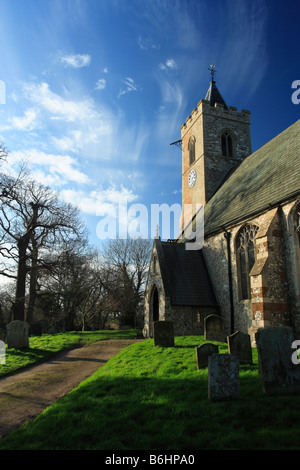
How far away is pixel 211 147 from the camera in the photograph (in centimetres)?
2384

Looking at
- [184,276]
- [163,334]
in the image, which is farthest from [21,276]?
[163,334]

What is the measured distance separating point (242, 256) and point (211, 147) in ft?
40.7

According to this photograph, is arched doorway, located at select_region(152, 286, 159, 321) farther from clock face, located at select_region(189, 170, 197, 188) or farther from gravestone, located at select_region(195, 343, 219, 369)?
clock face, located at select_region(189, 170, 197, 188)

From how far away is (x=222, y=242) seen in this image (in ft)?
50.6

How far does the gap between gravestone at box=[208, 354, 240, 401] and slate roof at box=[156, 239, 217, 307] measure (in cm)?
953

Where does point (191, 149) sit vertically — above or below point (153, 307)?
above

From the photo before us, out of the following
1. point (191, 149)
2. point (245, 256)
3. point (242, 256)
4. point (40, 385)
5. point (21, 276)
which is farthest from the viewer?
point (191, 149)

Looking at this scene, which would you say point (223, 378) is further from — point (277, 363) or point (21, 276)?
point (21, 276)

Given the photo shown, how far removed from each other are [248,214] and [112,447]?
11035 millimetres

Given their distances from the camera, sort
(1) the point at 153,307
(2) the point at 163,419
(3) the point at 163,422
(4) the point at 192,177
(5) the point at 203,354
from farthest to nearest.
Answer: (4) the point at 192,177 → (1) the point at 153,307 → (5) the point at 203,354 → (2) the point at 163,419 → (3) the point at 163,422

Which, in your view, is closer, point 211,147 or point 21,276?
point 21,276

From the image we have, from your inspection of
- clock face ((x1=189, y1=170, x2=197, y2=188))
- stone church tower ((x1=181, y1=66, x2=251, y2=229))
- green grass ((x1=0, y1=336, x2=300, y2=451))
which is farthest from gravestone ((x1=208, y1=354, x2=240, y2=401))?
clock face ((x1=189, y1=170, x2=197, y2=188))

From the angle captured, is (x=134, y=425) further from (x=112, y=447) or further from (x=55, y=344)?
(x=55, y=344)

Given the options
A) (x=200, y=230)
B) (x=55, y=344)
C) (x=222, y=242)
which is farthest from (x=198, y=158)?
(x=55, y=344)
